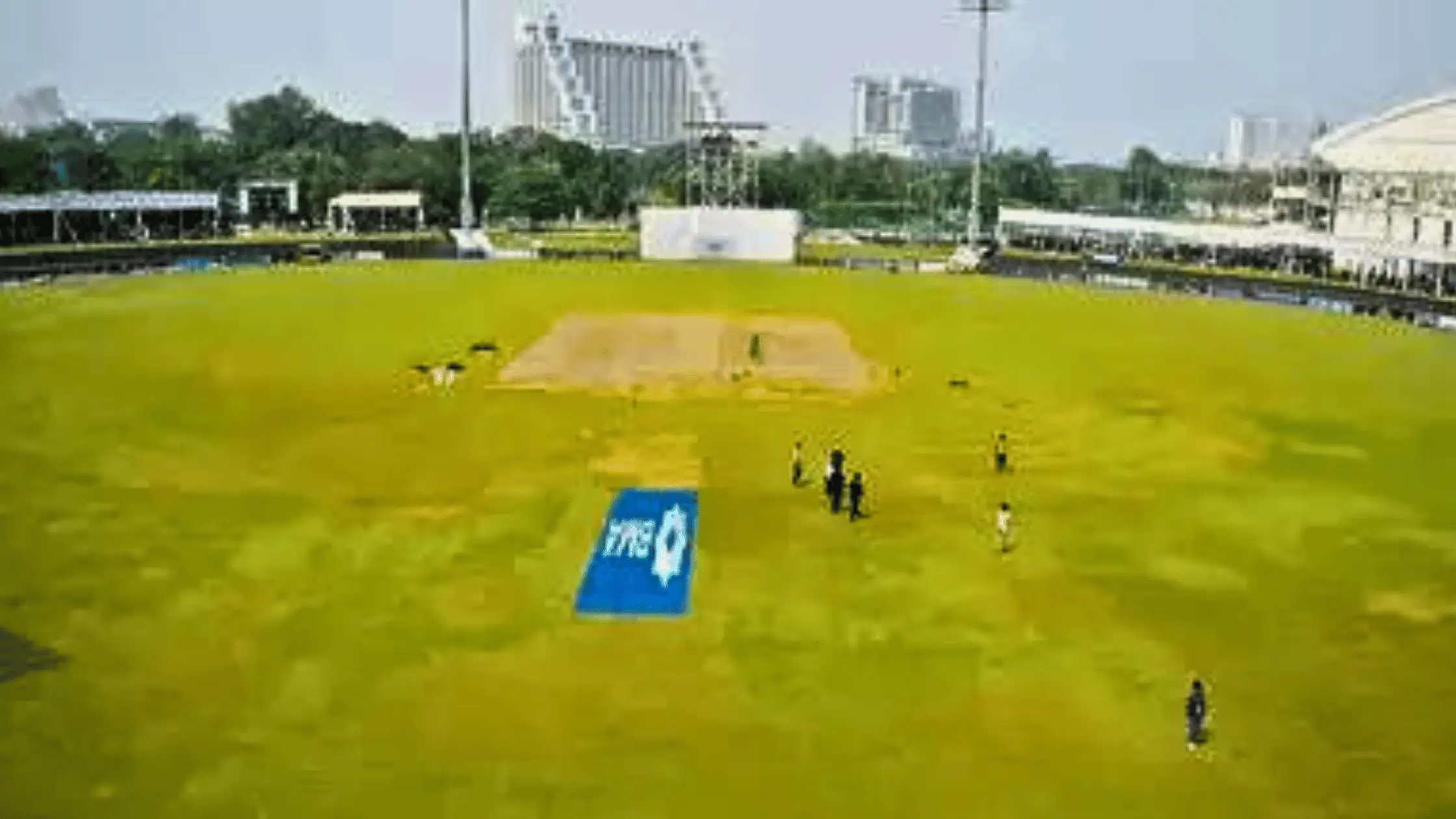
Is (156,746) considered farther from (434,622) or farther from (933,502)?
(933,502)

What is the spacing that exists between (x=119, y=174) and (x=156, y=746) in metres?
133

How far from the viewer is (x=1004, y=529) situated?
33.4 metres

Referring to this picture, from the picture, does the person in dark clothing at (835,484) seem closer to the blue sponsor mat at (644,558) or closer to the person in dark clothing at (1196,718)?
the blue sponsor mat at (644,558)

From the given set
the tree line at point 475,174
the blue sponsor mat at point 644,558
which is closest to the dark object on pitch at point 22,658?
the blue sponsor mat at point 644,558

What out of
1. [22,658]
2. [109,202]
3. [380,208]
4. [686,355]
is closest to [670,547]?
[22,658]

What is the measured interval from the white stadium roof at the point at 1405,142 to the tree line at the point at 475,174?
189 feet

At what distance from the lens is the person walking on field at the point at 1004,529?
33281mm

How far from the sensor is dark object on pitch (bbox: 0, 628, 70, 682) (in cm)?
2438

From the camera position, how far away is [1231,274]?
101750 mm

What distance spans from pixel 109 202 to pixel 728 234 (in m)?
46.0

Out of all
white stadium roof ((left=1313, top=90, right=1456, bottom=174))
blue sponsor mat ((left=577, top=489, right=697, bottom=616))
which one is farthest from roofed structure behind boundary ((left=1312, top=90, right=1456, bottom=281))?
blue sponsor mat ((left=577, top=489, right=697, bottom=616))

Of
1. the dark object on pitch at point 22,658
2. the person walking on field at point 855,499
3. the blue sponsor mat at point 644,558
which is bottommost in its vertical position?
the dark object on pitch at point 22,658

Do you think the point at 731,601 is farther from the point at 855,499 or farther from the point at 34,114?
the point at 34,114

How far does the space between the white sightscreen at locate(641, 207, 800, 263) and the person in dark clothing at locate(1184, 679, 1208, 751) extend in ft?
270
